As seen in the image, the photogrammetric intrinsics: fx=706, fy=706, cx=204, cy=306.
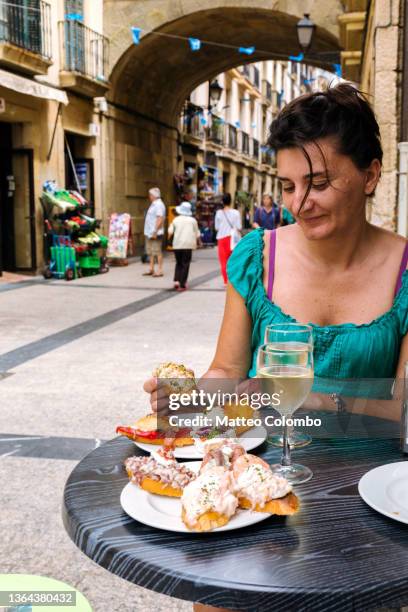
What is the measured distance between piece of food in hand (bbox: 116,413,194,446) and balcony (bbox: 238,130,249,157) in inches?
1151

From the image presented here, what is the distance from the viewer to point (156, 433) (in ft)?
4.53

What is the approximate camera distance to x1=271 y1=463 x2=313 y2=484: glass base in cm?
123

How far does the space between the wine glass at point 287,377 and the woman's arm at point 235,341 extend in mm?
605

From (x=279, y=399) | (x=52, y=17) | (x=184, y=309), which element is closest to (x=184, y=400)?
(x=279, y=399)

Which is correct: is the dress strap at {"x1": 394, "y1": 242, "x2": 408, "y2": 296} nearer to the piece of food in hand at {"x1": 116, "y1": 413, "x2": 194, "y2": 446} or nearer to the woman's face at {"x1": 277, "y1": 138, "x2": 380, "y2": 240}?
the woman's face at {"x1": 277, "y1": 138, "x2": 380, "y2": 240}

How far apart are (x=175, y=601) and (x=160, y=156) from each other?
688 inches

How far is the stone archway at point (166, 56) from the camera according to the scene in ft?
45.8

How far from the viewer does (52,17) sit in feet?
41.1

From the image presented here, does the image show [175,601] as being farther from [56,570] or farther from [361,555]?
[361,555]

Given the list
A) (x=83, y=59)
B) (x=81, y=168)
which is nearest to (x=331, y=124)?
(x=83, y=59)

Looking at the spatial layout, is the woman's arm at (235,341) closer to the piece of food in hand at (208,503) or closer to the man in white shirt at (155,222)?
the piece of food in hand at (208,503)

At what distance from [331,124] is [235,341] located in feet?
2.04

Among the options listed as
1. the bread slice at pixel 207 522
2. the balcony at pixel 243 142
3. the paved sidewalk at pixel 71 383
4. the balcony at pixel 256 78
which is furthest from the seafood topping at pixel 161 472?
the balcony at pixel 256 78

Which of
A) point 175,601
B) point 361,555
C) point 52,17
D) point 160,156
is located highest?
point 52,17
